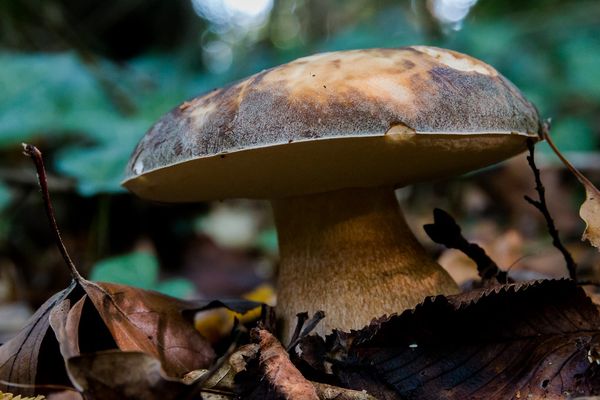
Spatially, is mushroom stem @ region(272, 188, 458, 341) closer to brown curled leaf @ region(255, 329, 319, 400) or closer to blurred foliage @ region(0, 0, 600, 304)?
brown curled leaf @ region(255, 329, 319, 400)

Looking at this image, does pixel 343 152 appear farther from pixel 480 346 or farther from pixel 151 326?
pixel 151 326

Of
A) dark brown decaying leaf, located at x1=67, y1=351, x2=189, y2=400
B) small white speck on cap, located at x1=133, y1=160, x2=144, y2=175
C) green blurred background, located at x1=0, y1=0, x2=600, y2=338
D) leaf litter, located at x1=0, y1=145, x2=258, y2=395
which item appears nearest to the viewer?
dark brown decaying leaf, located at x1=67, y1=351, x2=189, y2=400

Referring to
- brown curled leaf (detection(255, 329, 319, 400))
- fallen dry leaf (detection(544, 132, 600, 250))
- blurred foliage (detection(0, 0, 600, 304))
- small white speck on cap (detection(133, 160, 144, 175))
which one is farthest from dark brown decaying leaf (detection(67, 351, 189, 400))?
blurred foliage (detection(0, 0, 600, 304))

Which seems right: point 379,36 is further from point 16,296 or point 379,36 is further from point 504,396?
point 504,396

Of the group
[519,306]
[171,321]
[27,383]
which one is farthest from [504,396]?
[27,383]

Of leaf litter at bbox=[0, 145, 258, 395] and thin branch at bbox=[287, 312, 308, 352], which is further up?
leaf litter at bbox=[0, 145, 258, 395]

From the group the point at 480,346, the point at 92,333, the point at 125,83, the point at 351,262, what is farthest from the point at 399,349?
the point at 125,83
